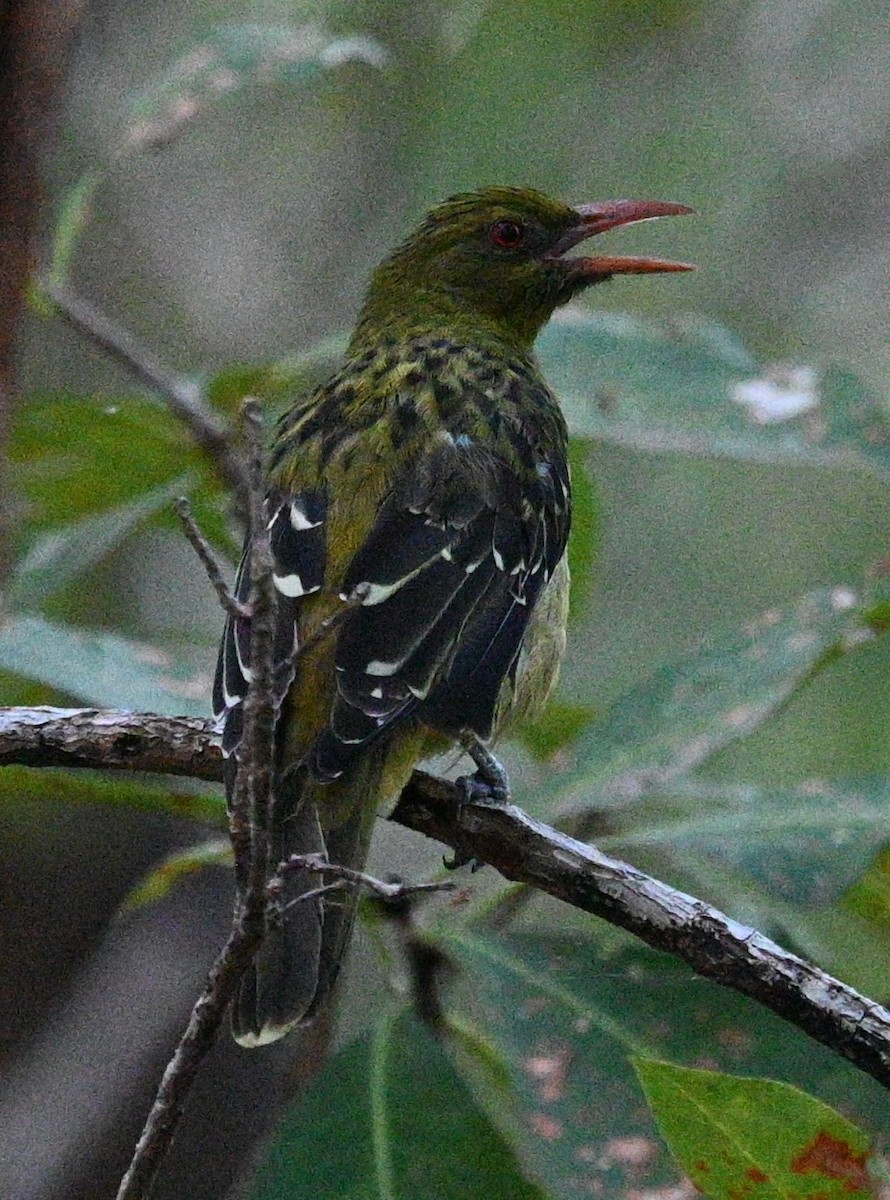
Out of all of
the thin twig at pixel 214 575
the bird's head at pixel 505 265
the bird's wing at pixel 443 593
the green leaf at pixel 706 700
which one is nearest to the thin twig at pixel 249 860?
the thin twig at pixel 214 575

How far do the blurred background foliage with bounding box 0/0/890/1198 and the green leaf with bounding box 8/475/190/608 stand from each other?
2cm

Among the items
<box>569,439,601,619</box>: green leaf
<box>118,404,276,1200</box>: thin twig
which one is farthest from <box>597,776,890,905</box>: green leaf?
<box>118,404,276,1200</box>: thin twig

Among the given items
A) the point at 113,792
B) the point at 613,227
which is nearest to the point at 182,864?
the point at 113,792

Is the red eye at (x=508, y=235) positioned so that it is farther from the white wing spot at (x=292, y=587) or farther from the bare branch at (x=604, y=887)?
the bare branch at (x=604, y=887)

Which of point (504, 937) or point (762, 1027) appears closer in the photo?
point (762, 1027)

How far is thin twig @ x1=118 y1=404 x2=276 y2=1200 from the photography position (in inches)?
78.5

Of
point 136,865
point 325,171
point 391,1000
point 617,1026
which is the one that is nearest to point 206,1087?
point 136,865

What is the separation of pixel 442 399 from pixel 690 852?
117 centimetres

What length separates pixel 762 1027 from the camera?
3156 millimetres

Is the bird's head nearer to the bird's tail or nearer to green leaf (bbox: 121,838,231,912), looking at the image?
green leaf (bbox: 121,838,231,912)

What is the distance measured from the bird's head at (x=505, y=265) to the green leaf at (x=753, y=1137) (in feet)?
9.15

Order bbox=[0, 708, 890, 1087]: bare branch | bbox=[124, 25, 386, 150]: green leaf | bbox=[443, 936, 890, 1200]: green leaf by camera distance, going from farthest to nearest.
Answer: bbox=[124, 25, 386, 150]: green leaf, bbox=[443, 936, 890, 1200]: green leaf, bbox=[0, 708, 890, 1087]: bare branch

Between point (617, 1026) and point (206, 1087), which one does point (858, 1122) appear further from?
point (206, 1087)

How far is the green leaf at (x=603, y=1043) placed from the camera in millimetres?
3037
